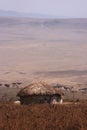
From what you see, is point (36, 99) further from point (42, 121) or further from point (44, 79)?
point (44, 79)

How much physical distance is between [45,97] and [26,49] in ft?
301

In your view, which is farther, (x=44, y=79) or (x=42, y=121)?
(x=44, y=79)

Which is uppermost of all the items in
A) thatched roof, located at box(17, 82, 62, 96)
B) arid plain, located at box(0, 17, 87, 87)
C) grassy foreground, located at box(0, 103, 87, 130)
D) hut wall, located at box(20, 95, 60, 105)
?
arid plain, located at box(0, 17, 87, 87)

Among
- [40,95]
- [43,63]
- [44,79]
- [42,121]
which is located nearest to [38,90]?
[40,95]

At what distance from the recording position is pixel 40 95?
18.8m

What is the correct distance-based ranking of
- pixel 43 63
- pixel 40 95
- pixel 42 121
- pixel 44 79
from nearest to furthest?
1. pixel 42 121
2. pixel 40 95
3. pixel 44 79
4. pixel 43 63

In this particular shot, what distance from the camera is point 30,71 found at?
2832 inches

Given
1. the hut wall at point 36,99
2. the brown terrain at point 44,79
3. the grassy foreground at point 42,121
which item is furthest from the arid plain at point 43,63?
the grassy foreground at point 42,121

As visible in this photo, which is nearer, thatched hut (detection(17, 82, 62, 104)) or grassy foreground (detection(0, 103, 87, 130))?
grassy foreground (detection(0, 103, 87, 130))

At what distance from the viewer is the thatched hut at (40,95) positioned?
735 inches

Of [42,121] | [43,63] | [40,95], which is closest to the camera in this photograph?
[42,121]

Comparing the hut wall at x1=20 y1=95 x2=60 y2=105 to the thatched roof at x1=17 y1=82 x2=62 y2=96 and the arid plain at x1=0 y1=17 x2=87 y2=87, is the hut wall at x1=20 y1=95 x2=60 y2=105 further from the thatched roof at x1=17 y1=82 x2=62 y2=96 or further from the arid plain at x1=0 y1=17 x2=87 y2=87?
the arid plain at x1=0 y1=17 x2=87 y2=87

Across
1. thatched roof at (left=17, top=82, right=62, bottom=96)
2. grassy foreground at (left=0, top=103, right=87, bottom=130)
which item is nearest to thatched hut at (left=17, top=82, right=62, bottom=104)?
thatched roof at (left=17, top=82, right=62, bottom=96)

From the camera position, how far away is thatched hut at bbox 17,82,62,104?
1867 cm
